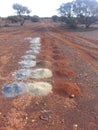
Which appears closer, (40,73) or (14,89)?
(14,89)

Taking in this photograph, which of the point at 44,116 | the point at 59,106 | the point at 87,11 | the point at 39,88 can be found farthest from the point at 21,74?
the point at 87,11

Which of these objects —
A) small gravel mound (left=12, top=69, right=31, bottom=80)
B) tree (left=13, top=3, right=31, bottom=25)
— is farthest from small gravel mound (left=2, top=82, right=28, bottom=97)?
tree (left=13, top=3, right=31, bottom=25)

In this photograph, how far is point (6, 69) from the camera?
1376 cm

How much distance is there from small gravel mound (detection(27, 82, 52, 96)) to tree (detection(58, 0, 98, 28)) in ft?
126

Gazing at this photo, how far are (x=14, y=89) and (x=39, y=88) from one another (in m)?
0.92

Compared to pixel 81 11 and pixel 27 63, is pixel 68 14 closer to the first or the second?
pixel 81 11

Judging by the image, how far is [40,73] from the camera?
1253cm

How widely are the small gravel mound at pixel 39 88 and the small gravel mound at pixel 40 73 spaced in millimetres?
1123

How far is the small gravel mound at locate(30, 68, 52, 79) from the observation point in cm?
1212

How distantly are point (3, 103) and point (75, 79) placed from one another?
382 centimetres

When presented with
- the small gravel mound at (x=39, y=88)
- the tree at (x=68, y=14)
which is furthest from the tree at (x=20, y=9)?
the small gravel mound at (x=39, y=88)

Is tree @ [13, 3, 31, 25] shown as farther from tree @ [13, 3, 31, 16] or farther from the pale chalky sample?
the pale chalky sample

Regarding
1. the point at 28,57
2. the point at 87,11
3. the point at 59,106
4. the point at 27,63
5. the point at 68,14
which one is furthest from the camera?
the point at 68,14

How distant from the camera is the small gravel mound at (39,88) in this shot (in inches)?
395
